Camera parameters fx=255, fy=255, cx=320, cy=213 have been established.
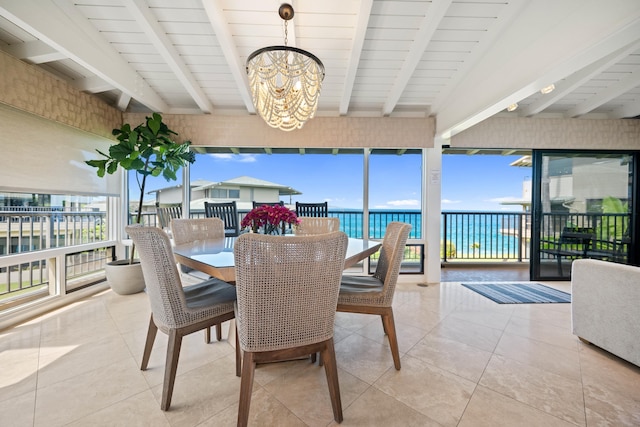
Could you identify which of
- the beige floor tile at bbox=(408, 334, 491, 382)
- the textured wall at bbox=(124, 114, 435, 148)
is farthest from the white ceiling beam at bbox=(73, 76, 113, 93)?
the beige floor tile at bbox=(408, 334, 491, 382)

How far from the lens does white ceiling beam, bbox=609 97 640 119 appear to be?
3.39 m

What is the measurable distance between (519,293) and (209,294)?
373 centimetres

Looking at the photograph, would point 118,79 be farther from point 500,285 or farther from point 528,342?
point 500,285

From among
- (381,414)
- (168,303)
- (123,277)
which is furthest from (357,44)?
(123,277)

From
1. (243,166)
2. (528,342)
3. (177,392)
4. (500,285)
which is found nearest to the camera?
(177,392)

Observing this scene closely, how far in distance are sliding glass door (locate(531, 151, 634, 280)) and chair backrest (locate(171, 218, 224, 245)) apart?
14.6 ft

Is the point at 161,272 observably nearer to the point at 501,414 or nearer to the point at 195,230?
the point at 195,230

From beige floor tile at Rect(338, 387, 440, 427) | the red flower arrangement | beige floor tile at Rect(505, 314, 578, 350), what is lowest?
beige floor tile at Rect(505, 314, 578, 350)

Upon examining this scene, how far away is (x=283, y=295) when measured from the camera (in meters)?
1.12

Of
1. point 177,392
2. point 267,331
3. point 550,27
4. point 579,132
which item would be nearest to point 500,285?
point 579,132

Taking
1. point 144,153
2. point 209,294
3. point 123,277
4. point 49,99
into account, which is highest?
point 49,99

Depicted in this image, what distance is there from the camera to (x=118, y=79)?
248cm

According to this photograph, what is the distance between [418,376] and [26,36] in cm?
406

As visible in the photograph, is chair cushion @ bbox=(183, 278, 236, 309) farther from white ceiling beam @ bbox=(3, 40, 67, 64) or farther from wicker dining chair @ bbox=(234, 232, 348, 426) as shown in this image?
white ceiling beam @ bbox=(3, 40, 67, 64)
